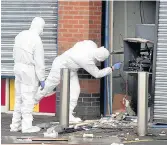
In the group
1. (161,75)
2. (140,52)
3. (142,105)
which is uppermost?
(140,52)

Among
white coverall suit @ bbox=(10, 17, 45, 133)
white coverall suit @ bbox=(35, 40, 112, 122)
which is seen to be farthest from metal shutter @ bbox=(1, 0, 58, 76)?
white coverall suit @ bbox=(10, 17, 45, 133)

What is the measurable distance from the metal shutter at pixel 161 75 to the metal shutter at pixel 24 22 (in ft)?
8.37

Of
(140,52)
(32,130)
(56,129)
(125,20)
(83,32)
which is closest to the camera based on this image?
(56,129)

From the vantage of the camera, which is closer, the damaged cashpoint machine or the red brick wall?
the damaged cashpoint machine

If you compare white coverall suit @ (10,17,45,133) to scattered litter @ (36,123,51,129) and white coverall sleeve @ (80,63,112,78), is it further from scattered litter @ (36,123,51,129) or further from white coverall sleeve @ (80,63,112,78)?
white coverall sleeve @ (80,63,112,78)

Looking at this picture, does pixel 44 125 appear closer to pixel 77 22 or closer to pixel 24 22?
pixel 77 22

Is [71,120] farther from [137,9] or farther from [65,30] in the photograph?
[137,9]

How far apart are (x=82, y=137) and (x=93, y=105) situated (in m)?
2.61

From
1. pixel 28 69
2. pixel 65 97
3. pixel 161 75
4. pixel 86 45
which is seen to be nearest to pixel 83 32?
pixel 86 45

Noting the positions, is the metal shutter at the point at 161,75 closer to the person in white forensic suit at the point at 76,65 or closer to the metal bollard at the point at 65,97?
the person in white forensic suit at the point at 76,65

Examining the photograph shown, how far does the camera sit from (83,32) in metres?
10.6

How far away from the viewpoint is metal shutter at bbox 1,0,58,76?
35.6 feet

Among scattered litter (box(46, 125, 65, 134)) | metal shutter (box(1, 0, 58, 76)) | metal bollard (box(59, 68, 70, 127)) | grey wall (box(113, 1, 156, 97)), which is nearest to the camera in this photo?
scattered litter (box(46, 125, 65, 134))

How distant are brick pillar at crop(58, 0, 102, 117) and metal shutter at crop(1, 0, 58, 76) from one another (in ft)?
0.81
